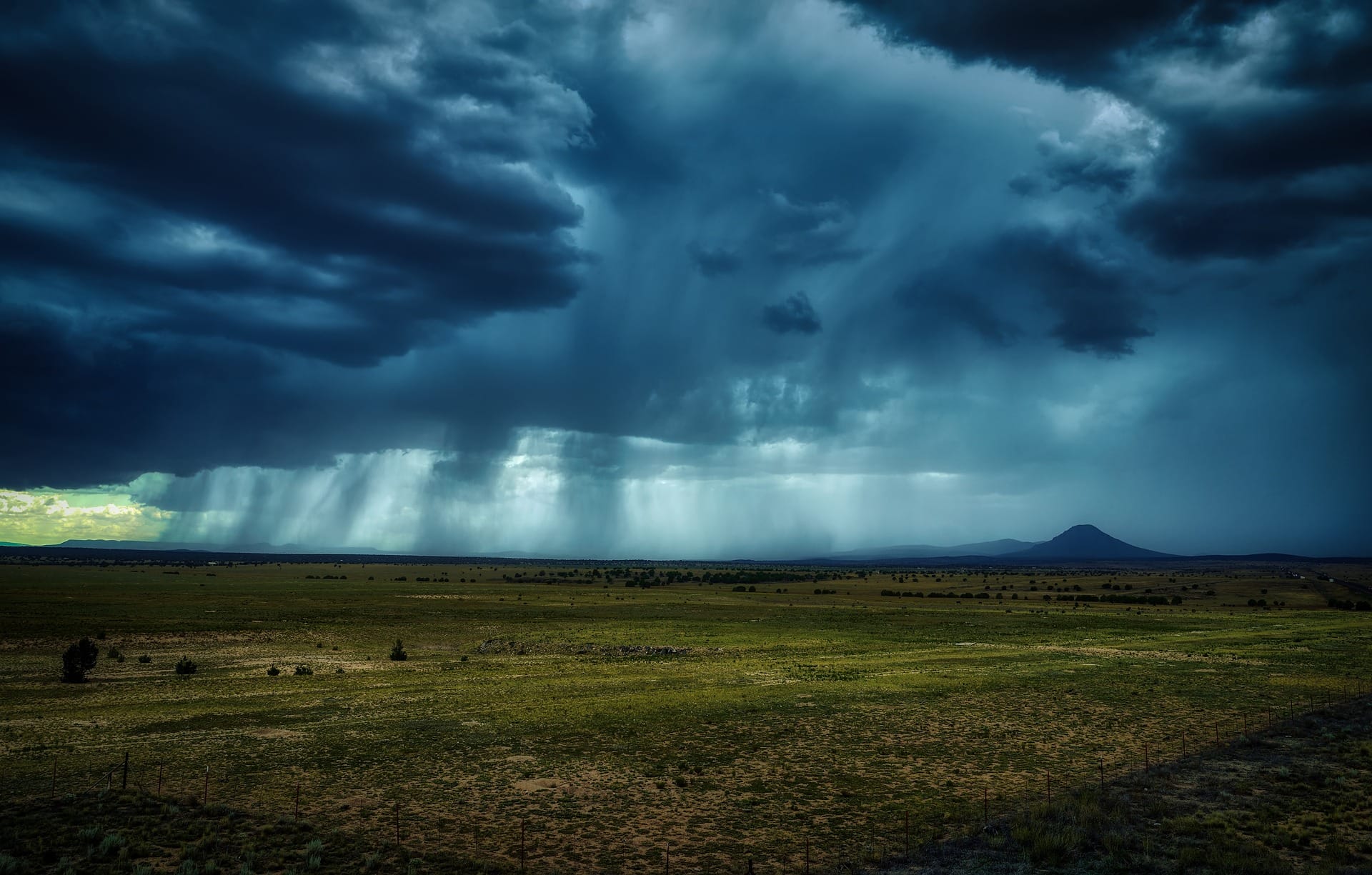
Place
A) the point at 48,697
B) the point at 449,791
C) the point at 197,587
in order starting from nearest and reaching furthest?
the point at 449,791, the point at 48,697, the point at 197,587

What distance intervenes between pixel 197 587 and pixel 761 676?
109 metres

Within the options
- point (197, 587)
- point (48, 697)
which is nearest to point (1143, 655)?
point (48, 697)

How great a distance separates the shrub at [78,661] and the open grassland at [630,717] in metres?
1.38

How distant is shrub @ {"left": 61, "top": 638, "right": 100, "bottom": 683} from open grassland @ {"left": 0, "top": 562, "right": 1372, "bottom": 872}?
1.38 meters

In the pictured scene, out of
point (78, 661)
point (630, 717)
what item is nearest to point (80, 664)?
point (78, 661)

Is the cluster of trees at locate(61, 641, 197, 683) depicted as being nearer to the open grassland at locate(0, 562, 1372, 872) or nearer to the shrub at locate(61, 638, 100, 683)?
the shrub at locate(61, 638, 100, 683)

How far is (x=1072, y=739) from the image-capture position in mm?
30438

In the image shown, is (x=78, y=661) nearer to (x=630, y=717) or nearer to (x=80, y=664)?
(x=80, y=664)

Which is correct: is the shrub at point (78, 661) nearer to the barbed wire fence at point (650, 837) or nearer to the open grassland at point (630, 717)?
the open grassland at point (630, 717)

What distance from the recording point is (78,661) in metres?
41.8

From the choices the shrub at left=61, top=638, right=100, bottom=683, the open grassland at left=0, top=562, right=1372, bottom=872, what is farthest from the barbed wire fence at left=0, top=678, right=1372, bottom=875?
the shrub at left=61, top=638, right=100, bottom=683

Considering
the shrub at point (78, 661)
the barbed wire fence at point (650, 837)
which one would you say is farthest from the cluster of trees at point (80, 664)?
the barbed wire fence at point (650, 837)

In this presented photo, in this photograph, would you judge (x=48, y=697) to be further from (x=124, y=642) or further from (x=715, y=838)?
(x=715, y=838)

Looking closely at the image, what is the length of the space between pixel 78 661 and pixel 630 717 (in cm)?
3197
